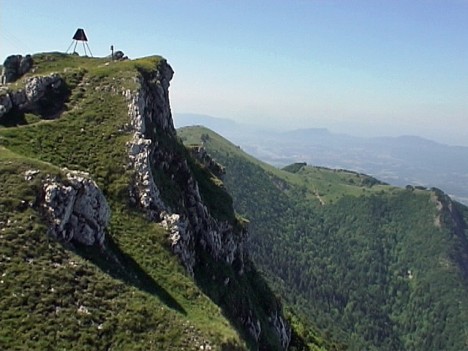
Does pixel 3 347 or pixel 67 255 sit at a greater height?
pixel 67 255

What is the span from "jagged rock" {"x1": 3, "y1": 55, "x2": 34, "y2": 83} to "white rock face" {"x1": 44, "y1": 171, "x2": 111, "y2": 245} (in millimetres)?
45308

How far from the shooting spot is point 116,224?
51969mm

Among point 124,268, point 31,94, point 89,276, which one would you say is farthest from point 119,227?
point 31,94

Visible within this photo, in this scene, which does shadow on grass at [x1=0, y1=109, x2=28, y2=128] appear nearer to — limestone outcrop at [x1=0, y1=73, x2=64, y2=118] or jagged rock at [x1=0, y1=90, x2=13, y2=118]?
limestone outcrop at [x1=0, y1=73, x2=64, y2=118]

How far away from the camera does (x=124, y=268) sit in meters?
45.1

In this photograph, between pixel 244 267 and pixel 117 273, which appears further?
pixel 244 267

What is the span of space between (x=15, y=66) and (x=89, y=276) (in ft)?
190

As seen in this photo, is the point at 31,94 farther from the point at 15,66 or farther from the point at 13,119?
the point at 15,66

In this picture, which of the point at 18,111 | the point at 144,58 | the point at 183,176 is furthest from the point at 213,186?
the point at 18,111

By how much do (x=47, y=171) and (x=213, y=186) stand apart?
45.7m

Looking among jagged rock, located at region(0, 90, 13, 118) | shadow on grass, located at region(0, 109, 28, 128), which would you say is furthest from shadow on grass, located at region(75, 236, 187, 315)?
jagged rock, located at region(0, 90, 13, 118)

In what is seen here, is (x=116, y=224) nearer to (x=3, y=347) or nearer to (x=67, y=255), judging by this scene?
(x=67, y=255)

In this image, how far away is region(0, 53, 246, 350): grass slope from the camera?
33844 mm

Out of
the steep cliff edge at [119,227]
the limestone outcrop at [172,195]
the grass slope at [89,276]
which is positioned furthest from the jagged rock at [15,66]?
the grass slope at [89,276]
